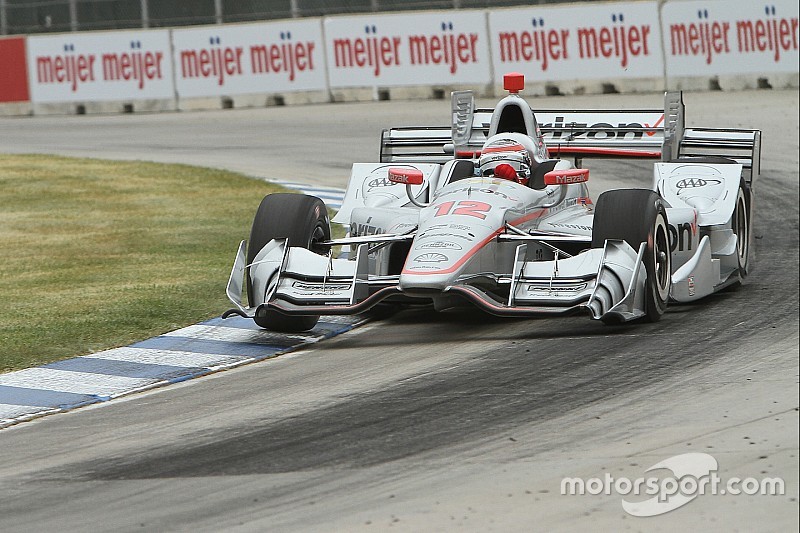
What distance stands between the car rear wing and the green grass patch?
2237 millimetres

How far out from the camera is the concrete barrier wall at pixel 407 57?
2347 centimetres

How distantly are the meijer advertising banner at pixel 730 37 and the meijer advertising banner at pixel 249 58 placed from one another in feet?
22.1

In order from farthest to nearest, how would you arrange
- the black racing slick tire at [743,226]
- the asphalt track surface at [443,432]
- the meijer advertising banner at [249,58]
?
the meijer advertising banner at [249,58]
the black racing slick tire at [743,226]
the asphalt track surface at [443,432]

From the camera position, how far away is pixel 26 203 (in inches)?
687

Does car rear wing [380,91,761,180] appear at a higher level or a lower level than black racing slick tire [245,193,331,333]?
higher

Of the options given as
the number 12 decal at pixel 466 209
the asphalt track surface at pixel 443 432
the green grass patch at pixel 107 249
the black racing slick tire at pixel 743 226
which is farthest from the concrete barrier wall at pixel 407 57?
the number 12 decal at pixel 466 209

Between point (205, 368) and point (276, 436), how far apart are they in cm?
200

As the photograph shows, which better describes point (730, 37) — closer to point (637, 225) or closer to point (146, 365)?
point (637, 225)

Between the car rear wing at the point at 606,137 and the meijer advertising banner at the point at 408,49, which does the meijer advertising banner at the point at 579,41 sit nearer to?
the meijer advertising banner at the point at 408,49

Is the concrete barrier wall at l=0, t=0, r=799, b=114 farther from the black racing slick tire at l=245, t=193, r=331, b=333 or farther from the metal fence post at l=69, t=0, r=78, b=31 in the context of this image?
the black racing slick tire at l=245, t=193, r=331, b=333

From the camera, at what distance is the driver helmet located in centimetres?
1030

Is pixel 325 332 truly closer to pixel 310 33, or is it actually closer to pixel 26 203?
pixel 26 203

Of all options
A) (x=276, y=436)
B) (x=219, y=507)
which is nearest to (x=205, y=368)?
(x=276, y=436)

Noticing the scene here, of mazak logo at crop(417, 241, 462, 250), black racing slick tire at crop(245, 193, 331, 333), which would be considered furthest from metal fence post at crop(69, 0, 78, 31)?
mazak logo at crop(417, 241, 462, 250)
